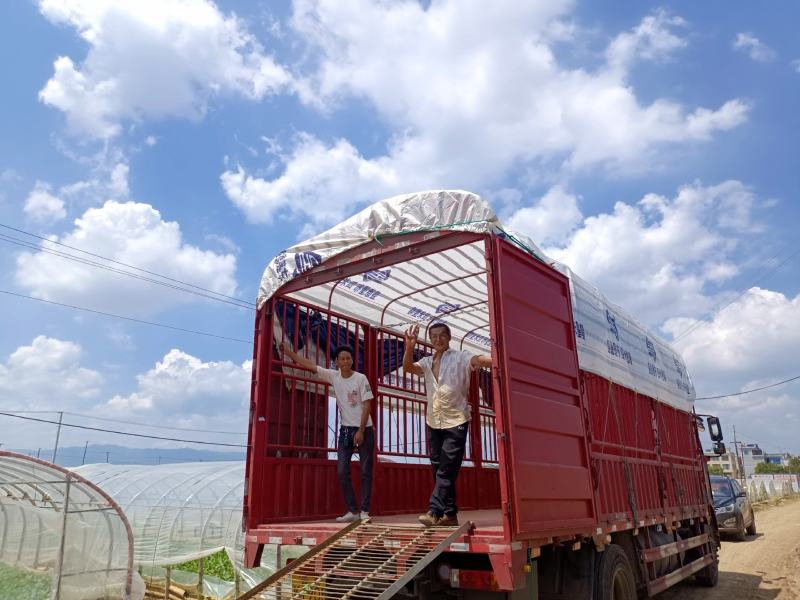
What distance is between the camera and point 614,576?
5668 millimetres

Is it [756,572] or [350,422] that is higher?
[350,422]

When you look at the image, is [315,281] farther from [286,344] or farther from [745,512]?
[745,512]

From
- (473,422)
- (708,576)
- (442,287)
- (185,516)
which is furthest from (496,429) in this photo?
(185,516)

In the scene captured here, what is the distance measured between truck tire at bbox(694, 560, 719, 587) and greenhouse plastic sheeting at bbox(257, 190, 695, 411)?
3.44 m

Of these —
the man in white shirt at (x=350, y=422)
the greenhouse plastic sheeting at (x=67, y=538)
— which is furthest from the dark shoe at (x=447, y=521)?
the greenhouse plastic sheeting at (x=67, y=538)

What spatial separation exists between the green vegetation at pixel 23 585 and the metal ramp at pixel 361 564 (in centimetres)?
769

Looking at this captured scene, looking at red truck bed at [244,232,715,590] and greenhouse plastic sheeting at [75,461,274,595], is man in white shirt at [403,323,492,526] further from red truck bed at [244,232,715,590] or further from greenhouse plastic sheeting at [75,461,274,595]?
greenhouse plastic sheeting at [75,461,274,595]

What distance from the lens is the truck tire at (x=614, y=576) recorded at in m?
5.40

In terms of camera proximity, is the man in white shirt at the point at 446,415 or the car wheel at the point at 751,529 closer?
the man in white shirt at the point at 446,415

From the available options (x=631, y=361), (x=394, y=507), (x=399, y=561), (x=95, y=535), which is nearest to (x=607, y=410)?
(x=631, y=361)

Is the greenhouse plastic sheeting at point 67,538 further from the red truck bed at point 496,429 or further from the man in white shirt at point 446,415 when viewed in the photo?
the man in white shirt at point 446,415

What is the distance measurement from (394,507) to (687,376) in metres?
5.99

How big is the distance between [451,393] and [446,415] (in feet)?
0.60

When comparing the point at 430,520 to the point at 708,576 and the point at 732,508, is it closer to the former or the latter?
the point at 708,576
